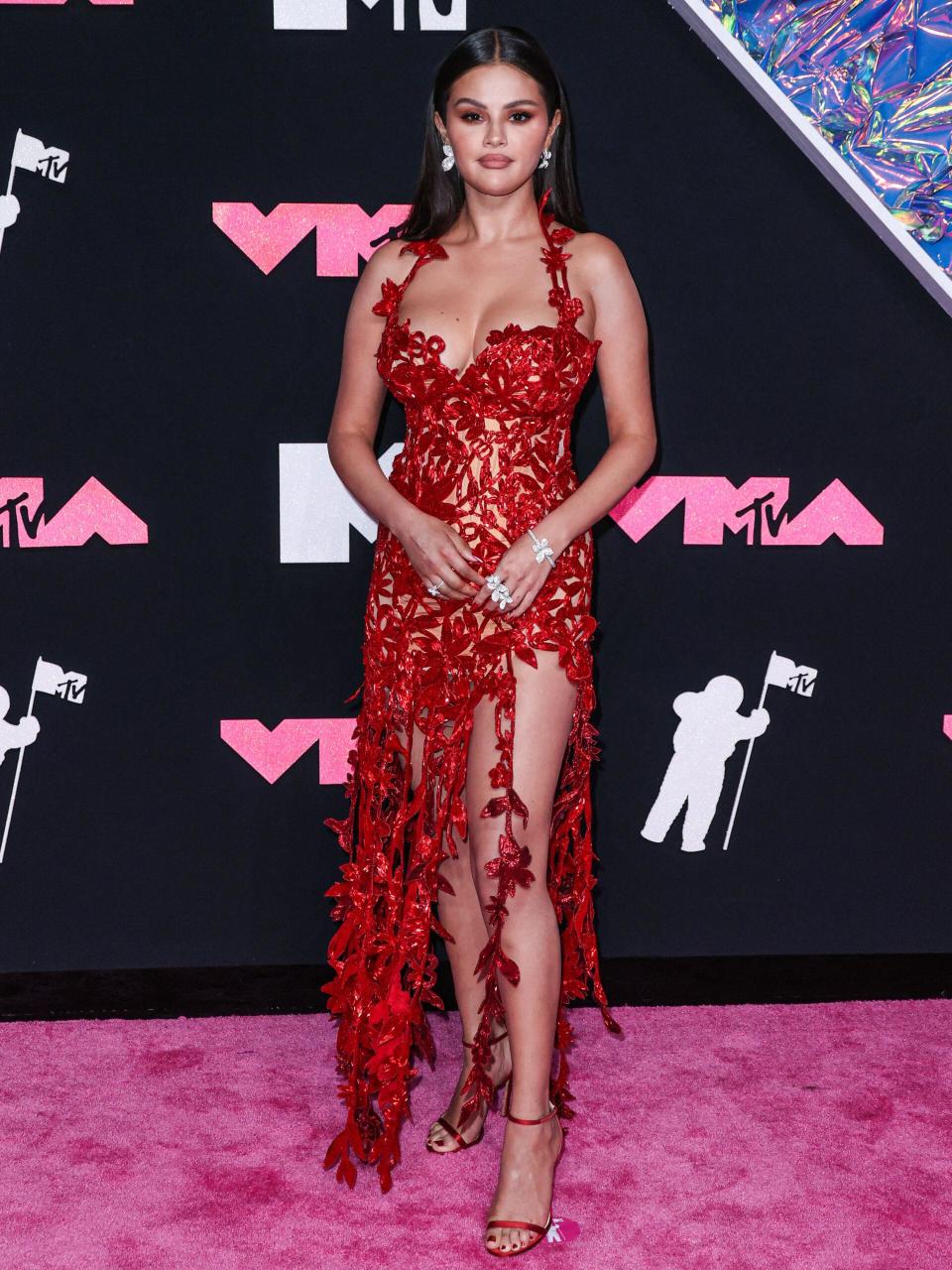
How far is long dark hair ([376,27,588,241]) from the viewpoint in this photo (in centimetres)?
201

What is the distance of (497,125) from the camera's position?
2021mm

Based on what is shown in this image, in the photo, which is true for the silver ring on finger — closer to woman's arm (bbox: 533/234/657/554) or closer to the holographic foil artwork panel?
woman's arm (bbox: 533/234/657/554)

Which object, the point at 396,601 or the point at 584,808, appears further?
the point at 584,808

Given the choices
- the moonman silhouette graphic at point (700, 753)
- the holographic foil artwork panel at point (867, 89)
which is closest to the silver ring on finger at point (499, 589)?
the moonman silhouette graphic at point (700, 753)

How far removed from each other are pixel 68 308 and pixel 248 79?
0.56m

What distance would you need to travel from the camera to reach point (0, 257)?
8.29 feet

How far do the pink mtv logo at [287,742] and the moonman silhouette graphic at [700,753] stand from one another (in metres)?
0.68

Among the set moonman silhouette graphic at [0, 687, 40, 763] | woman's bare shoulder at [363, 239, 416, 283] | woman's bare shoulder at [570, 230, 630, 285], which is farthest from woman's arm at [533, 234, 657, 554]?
moonman silhouette graphic at [0, 687, 40, 763]

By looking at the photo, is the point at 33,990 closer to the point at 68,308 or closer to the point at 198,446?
the point at 198,446

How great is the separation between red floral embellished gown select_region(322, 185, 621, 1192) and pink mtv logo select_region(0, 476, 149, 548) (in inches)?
27.4

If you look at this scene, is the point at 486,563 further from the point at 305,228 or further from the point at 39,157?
the point at 39,157

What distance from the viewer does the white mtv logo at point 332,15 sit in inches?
97.4

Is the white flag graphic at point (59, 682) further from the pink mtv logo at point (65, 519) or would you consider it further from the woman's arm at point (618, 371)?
the woman's arm at point (618, 371)

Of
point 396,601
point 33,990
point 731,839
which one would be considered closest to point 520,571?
point 396,601
